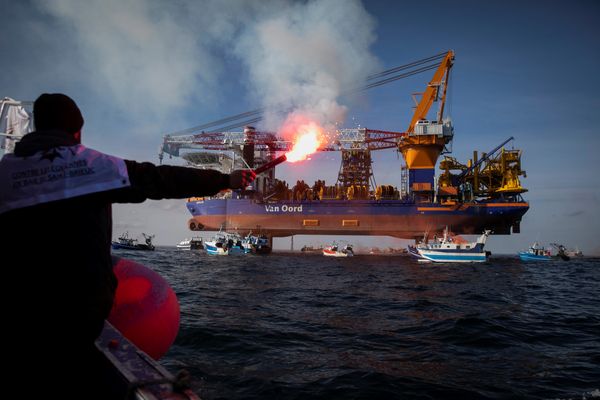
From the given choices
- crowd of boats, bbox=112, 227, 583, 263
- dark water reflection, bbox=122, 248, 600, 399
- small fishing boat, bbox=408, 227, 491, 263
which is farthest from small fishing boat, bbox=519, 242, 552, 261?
dark water reflection, bbox=122, 248, 600, 399

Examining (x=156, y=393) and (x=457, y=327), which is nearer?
(x=156, y=393)

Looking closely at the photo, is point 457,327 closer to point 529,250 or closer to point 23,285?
point 23,285

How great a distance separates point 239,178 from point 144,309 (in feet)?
5.13

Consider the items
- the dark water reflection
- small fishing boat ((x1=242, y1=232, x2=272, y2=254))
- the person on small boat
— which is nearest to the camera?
the person on small boat

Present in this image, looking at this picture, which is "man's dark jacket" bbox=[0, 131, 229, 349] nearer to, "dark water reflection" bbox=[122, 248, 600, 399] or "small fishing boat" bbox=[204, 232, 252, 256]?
"dark water reflection" bbox=[122, 248, 600, 399]

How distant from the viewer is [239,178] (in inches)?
107

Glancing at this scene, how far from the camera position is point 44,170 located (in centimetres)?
191

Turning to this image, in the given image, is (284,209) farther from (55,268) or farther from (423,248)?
(55,268)

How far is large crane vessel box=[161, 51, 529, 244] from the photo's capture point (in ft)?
149

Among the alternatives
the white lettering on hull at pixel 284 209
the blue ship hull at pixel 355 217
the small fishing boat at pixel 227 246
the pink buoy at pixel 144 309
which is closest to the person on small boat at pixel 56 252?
the pink buoy at pixel 144 309

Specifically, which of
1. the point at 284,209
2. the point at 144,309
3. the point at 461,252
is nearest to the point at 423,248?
the point at 461,252

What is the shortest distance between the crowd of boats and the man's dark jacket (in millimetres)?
36994

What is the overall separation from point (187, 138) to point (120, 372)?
2291 inches

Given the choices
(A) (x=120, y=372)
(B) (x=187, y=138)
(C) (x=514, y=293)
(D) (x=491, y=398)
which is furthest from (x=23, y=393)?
(B) (x=187, y=138)
